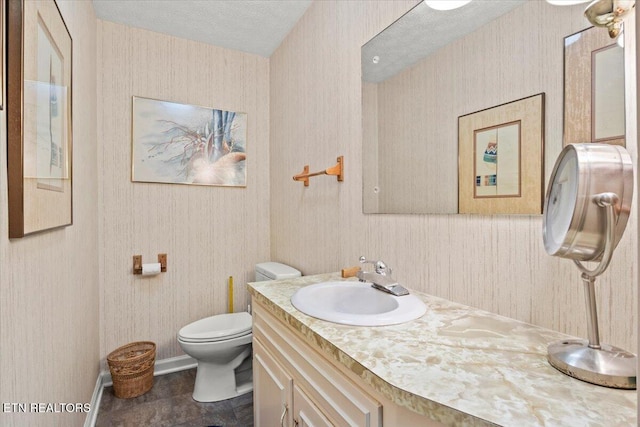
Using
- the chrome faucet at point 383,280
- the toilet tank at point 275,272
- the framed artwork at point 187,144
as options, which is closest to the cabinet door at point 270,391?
the chrome faucet at point 383,280

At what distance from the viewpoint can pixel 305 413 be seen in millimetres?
1005

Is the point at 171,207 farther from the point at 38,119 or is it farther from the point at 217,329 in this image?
the point at 38,119

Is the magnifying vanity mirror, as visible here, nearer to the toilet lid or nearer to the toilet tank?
the toilet tank

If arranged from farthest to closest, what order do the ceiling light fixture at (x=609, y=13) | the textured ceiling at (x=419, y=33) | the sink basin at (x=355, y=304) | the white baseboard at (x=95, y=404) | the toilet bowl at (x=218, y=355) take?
the toilet bowl at (x=218, y=355), the white baseboard at (x=95, y=404), the textured ceiling at (x=419, y=33), the sink basin at (x=355, y=304), the ceiling light fixture at (x=609, y=13)

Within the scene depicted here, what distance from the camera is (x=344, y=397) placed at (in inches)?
32.1

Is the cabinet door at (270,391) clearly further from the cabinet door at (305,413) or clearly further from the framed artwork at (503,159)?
the framed artwork at (503,159)

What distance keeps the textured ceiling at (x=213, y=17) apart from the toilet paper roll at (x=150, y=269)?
5.75ft

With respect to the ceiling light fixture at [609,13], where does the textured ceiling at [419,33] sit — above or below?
above

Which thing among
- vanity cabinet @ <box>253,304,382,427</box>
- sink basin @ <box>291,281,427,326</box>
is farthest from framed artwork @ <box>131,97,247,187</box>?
sink basin @ <box>291,281,427,326</box>

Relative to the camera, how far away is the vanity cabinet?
0.78 meters

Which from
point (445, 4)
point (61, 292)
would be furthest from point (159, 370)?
point (445, 4)

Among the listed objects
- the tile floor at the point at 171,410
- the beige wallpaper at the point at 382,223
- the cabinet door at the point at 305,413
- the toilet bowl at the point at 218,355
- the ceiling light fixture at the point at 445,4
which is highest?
the ceiling light fixture at the point at 445,4

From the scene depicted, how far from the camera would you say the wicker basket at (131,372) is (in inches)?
81.9

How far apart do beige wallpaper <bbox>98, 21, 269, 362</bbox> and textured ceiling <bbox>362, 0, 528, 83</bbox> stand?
1520 millimetres
